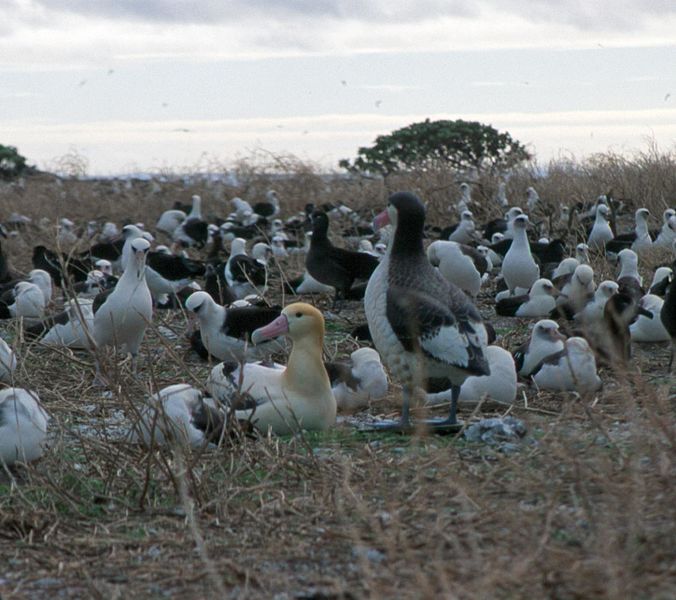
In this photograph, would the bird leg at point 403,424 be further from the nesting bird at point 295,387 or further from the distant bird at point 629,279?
the distant bird at point 629,279

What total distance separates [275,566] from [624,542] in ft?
4.21

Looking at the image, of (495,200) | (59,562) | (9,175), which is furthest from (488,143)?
(59,562)

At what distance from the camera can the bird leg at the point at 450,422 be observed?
739 cm

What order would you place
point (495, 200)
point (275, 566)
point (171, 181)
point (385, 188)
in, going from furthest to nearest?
1. point (171, 181)
2. point (385, 188)
3. point (495, 200)
4. point (275, 566)

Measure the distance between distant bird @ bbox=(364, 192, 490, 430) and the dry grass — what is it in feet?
1.61

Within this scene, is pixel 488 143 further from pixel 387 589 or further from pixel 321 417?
pixel 387 589

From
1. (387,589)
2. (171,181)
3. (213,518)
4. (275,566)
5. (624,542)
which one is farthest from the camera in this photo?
(171,181)

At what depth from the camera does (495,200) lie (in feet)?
72.4

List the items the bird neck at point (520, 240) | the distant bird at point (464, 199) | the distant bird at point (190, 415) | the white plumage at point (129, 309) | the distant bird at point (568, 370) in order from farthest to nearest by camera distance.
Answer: the distant bird at point (464, 199) < the bird neck at point (520, 240) < the white plumage at point (129, 309) < the distant bird at point (568, 370) < the distant bird at point (190, 415)

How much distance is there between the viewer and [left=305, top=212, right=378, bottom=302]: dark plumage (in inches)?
550

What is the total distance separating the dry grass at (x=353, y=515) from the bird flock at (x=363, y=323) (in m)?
0.26

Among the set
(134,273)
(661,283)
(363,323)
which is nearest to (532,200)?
(661,283)

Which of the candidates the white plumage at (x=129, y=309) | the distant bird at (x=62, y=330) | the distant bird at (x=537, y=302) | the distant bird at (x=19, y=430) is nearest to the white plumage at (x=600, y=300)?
the distant bird at (x=537, y=302)

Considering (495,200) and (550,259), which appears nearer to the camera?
(550,259)
